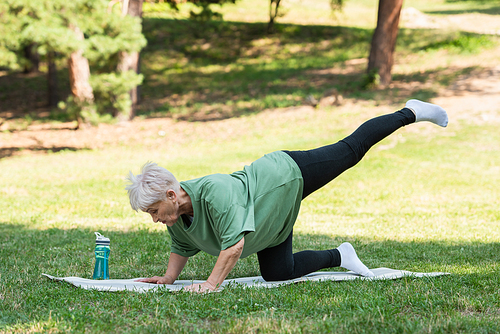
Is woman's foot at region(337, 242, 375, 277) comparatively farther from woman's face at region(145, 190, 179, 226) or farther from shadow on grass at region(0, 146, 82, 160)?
shadow on grass at region(0, 146, 82, 160)

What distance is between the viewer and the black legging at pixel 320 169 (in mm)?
3934

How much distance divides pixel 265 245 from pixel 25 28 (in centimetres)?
1181

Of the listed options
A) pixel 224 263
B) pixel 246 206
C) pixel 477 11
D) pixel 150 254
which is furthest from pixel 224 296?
pixel 477 11

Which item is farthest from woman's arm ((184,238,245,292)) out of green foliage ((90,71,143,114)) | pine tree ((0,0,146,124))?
green foliage ((90,71,143,114))

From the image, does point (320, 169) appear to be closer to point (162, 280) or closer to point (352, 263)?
point (352, 263)

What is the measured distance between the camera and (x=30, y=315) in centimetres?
334

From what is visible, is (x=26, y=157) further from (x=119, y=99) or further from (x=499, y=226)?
(x=499, y=226)

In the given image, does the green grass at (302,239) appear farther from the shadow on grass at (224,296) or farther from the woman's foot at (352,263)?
the woman's foot at (352,263)

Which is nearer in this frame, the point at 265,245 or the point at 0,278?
the point at 265,245

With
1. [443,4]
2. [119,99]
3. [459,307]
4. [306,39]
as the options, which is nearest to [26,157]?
[119,99]

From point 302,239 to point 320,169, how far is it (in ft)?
8.48

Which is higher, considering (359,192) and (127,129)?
(359,192)

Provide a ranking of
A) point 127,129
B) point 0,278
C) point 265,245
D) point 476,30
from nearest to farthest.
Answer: point 265,245 → point 0,278 → point 127,129 → point 476,30

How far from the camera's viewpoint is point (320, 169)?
3.93 metres
